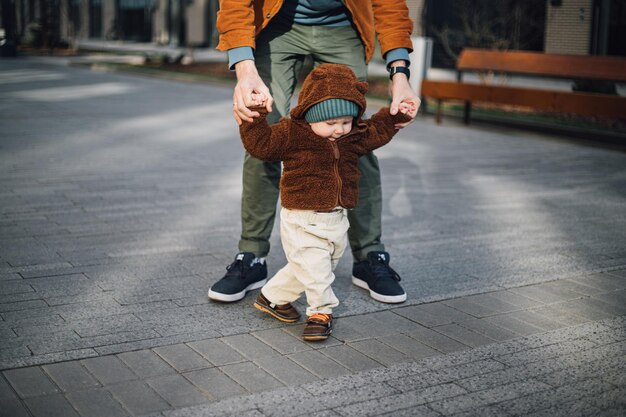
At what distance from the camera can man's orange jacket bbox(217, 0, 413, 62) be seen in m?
3.72

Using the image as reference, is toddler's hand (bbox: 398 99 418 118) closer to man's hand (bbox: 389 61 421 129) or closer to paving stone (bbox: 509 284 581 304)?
man's hand (bbox: 389 61 421 129)

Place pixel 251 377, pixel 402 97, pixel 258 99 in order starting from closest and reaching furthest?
pixel 251 377
pixel 258 99
pixel 402 97

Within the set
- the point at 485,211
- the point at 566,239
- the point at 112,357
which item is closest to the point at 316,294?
the point at 112,357

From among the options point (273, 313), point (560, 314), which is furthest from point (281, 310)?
point (560, 314)

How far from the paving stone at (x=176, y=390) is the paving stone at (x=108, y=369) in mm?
106

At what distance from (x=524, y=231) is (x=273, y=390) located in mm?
3112

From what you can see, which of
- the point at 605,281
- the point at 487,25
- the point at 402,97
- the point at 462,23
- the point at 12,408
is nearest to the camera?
the point at 12,408

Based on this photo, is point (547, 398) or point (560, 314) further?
point (560, 314)

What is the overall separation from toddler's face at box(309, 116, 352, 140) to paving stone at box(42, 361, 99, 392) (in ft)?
4.30

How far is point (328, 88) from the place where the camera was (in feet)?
11.2

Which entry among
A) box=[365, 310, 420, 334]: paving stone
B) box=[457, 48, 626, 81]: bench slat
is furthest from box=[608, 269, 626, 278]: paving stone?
box=[457, 48, 626, 81]: bench slat

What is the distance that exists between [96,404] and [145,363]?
0.38 metres

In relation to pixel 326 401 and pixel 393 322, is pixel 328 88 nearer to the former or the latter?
pixel 393 322

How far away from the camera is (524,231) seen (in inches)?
222
